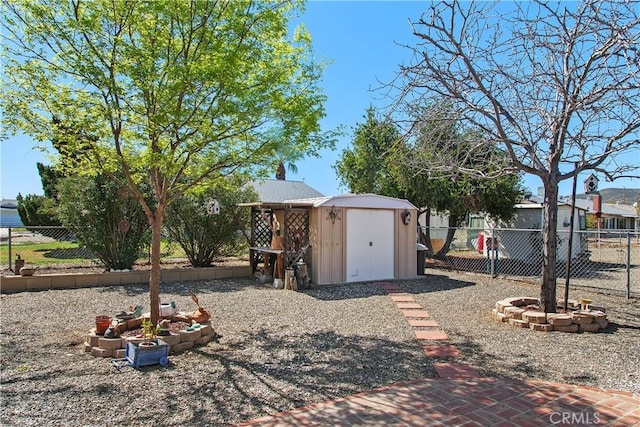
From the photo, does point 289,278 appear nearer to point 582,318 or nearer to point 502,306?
point 502,306

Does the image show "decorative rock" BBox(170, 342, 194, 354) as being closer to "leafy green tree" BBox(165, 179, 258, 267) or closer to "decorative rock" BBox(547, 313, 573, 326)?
"decorative rock" BBox(547, 313, 573, 326)

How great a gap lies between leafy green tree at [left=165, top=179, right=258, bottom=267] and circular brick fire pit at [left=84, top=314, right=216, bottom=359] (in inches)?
238

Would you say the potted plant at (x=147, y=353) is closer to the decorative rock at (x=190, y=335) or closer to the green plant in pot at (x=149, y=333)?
the green plant in pot at (x=149, y=333)

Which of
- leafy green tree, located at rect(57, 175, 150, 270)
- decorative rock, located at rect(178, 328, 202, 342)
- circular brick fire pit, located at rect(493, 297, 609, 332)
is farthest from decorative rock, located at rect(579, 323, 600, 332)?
leafy green tree, located at rect(57, 175, 150, 270)

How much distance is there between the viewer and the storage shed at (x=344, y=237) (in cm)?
1013

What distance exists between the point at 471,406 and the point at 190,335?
3317mm

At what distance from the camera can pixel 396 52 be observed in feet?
20.2

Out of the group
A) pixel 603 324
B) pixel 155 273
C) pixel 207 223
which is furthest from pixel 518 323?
pixel 207 223

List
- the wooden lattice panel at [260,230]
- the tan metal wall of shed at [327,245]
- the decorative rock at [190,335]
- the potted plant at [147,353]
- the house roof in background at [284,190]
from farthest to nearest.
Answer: the house roof in background at [284,190], the wooden lattice panel at [260,230], the tan metal wall of shed at [327,245], the decorative rock at [190,335], the potted plant at [147,353]

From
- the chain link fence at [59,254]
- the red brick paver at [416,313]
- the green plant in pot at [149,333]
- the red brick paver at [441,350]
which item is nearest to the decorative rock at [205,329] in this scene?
the green plant in pot at [149,333]

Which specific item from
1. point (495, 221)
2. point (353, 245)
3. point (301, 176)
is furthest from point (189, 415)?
point (301, 176)

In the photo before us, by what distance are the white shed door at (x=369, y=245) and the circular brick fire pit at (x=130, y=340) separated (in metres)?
5.68

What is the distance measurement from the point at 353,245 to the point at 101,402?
7709 mm

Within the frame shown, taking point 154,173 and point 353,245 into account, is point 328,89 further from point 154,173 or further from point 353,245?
point 353,245
